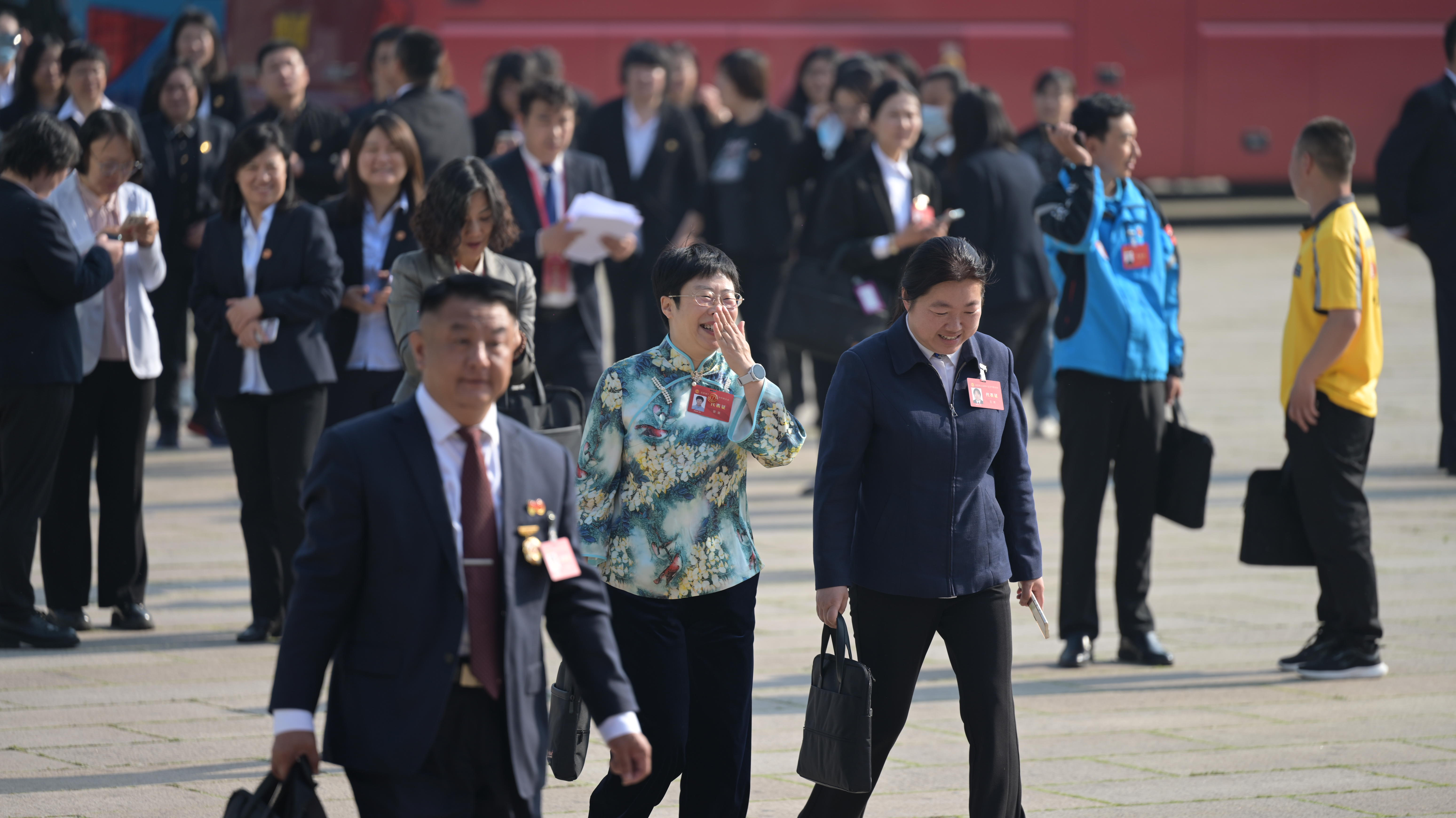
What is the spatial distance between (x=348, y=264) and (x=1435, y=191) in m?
6.79

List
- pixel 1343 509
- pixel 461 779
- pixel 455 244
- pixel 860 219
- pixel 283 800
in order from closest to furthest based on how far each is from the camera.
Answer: pixel 283 800, pixel 461 779, pixel 455 244, pixel 1343 509, pixel 860 219

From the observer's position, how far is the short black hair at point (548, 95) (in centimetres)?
803

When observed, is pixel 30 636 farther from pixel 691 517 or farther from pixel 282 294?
pixel 691 517

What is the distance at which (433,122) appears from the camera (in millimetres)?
9234

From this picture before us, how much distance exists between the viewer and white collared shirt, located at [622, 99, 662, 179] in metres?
11.3

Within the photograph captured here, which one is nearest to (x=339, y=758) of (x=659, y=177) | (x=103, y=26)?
(x=659, y=177)

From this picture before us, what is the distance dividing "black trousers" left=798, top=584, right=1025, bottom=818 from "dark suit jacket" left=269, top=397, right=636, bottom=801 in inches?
47.9

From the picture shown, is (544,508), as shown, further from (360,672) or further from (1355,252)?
(1355,252)

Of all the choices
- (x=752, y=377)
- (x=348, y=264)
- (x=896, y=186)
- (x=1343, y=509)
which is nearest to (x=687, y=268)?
(x=752, y=377)

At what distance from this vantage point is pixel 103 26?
16453 millimetres

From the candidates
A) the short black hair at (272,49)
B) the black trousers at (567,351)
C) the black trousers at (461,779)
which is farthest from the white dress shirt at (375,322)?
the black trousers at (461,779)

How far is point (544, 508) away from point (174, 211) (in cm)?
740

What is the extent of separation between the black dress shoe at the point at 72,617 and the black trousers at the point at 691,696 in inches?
138

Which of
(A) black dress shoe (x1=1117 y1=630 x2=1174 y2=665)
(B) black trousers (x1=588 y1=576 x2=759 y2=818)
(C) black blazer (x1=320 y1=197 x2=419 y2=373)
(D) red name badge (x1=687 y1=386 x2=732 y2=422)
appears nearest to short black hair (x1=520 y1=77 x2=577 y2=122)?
(C) black blazer (x1=320 y1=197 x2=419 y2=373)
